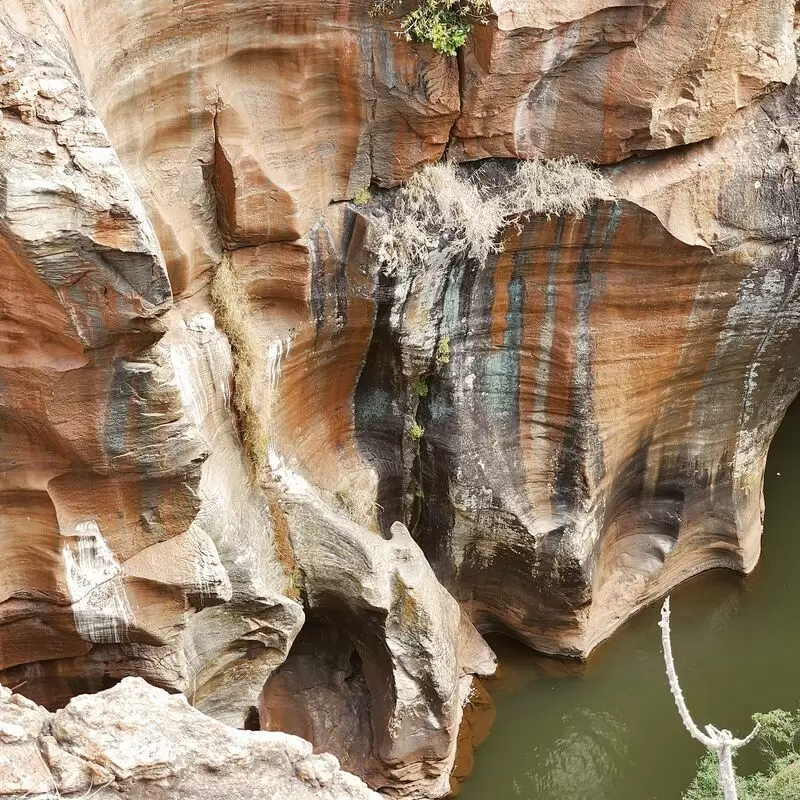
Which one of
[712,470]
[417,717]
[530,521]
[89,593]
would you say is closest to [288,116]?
[89,593]

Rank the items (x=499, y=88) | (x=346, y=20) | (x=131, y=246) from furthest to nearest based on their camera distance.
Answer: (x=499, y=88), (x=346, y=20), (x=131, y=246)

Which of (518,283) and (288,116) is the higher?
(288,116)

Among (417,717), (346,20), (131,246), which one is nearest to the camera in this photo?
(131,246)

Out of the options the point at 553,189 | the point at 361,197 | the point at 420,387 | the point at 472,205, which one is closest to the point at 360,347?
the point at 420,387

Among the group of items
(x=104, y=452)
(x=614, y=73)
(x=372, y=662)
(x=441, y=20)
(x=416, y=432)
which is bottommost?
(x=372, y=662)

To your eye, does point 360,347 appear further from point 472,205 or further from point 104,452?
point 104,452

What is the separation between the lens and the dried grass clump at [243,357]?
21.2ft

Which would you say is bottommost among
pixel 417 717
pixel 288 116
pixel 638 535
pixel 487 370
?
pixel 417 717

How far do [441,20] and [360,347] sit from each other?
2328 millimetres

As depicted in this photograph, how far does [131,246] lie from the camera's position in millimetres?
4512

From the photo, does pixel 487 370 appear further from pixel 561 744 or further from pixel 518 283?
pixel 561 744

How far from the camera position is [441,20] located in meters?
6.46

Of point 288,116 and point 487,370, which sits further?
point 487,370

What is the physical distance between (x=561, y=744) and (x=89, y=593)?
4.38 m
